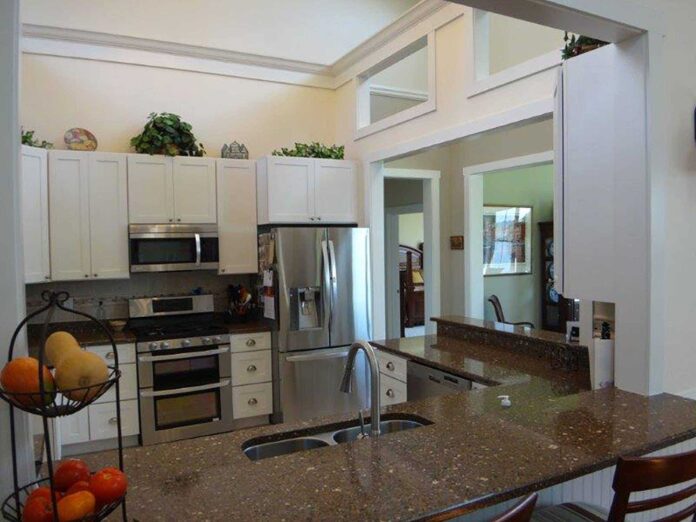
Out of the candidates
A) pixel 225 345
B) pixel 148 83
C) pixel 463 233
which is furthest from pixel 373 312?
pixel 148 83

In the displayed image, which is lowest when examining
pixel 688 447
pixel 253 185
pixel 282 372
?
pixel 282 372

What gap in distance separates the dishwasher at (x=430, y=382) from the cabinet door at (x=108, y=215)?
8.16ft

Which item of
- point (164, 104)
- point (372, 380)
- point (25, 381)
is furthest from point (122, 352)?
point (25, 381)

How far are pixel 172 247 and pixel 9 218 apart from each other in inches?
127

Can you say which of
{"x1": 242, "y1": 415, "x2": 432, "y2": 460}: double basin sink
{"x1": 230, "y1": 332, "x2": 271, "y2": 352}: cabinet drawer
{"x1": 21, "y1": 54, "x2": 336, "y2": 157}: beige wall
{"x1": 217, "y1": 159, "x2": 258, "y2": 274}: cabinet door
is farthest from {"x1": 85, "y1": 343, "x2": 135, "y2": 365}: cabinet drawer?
{"x1": 242, "y1": 415, "x2": 432, "y2": 460}: double basin sink

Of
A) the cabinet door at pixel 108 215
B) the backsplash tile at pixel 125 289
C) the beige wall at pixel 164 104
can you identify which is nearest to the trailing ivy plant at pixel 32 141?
the beige wall at pixel 164 104

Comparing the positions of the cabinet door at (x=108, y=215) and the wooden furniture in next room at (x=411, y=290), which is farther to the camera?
the wooden furniture in next room at (x=411, y=290)

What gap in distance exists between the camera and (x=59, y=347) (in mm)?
958

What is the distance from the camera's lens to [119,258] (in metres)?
4.07

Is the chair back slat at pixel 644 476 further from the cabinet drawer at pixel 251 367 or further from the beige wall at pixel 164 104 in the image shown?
the beige wall at pixel 164 104

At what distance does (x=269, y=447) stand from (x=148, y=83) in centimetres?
383

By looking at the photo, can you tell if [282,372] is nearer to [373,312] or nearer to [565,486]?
[373,312]

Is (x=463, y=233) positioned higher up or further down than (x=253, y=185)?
further down

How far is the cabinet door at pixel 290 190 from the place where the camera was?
4348 mm
